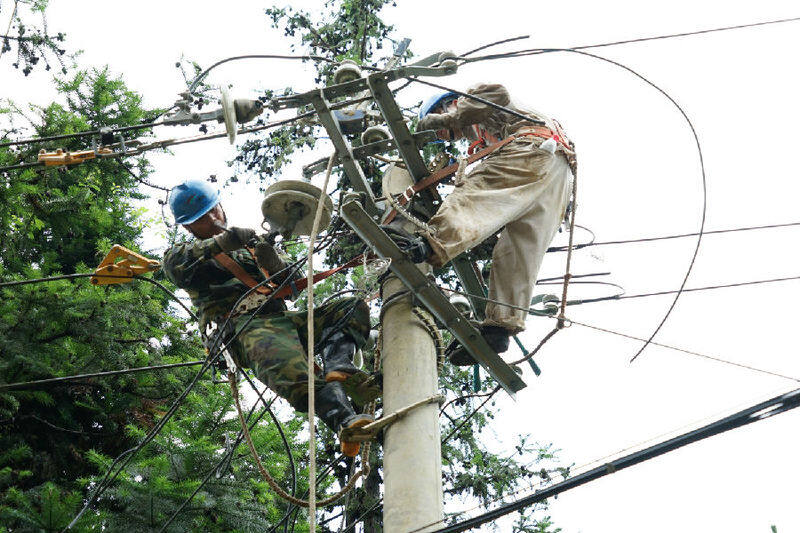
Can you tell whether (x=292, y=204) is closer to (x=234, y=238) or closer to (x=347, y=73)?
(x=234, y=238)

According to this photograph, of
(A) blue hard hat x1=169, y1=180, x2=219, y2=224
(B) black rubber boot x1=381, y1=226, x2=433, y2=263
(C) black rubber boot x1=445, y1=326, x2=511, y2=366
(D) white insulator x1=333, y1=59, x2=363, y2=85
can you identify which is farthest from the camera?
(A) blue hard hat x1=169, y1=180, x2=219, y2=224

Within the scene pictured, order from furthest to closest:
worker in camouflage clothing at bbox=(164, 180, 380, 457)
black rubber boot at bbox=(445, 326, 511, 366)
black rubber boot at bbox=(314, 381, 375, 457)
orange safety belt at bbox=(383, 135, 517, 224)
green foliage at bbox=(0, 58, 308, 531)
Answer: green foliage at bbox=(0, 58, 308, 531)
orange safety belt at bbox=(383, 135, 517, 224)
black rubber boot at bbox=(445, 326, 511, 366)
worker in camouflage clothing at bbox=(164, 180, 380, 457)
black rubber boot at bbox=(314, 381, 375, 457)

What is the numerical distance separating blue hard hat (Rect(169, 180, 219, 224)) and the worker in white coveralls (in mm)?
1474

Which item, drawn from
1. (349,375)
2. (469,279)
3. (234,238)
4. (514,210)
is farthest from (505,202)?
(234,238)

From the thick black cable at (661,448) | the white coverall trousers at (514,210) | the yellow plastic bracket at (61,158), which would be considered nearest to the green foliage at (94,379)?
the yellow plastic bracket at (61,158)

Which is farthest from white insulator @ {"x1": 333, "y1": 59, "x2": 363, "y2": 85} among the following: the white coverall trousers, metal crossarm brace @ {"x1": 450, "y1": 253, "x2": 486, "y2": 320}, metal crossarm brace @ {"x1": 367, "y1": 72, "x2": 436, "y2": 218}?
metal crossarm brace @ {"x1": 450, "y1": 253, "x2": 486, "y2": 320}

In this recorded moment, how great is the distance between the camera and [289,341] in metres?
5.21

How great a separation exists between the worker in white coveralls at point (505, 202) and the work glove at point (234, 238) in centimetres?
118

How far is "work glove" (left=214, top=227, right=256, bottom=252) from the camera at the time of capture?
5363 mm

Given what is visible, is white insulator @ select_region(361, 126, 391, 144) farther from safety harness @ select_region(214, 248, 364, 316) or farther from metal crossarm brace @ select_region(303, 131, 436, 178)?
safety harness @ select_region(214, 248, 364, 316)

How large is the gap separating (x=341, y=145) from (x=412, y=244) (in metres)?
1.00

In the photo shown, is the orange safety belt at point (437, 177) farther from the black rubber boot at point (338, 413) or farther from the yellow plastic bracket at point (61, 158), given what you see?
the yellow plastic bracket at point (61, 158)

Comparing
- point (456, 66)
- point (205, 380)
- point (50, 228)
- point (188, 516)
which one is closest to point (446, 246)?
point (456, 66)

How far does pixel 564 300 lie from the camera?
17.2ft
